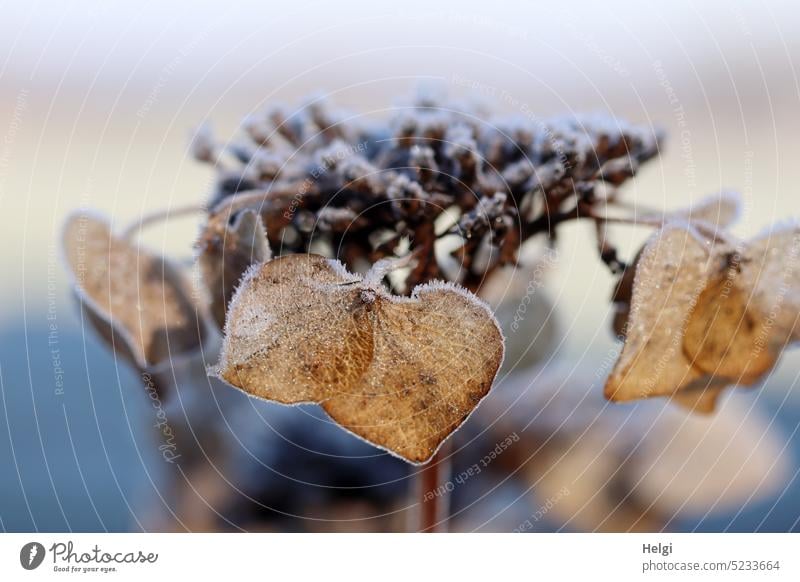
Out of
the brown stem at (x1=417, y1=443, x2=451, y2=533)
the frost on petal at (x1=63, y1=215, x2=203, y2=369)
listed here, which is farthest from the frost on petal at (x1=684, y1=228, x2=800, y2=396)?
the frost on petal at (x1=63, y1=215, x2=203, y2=369)

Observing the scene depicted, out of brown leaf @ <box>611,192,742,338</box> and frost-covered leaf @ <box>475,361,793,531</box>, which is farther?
frost-covered leaf @ <box>475,361,793,531</box>

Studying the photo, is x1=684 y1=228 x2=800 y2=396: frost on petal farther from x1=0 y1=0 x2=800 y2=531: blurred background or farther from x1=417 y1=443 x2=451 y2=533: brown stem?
x1=417 y1=443 x2=451 y2=533: brown stem

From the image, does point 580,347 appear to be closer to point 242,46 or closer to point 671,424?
point 671,424

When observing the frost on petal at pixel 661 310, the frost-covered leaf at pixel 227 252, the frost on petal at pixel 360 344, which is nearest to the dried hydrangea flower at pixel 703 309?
the frost on petal at pixel 661 310

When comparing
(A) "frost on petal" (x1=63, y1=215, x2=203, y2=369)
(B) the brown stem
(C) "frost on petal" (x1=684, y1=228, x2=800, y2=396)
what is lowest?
(B) the brown stem

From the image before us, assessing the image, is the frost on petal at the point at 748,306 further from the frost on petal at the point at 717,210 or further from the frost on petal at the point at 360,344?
the frost on petal at the point at 360,344

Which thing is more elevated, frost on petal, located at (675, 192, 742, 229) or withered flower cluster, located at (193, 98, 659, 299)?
withered flower cluster, located at (193, 98, 659, 299)

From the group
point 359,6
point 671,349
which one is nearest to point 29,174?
point 359,6
